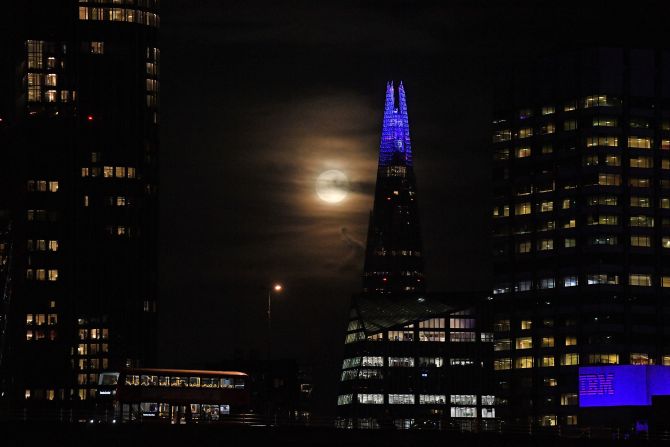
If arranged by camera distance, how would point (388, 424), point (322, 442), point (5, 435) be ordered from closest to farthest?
point (5, 435) < point (322, 442) < point (388, 424)

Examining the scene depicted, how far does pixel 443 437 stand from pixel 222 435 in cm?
1870

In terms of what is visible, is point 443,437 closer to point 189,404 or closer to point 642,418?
point 189,404

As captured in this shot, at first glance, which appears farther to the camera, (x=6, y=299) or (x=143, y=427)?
(x=6, y=299)

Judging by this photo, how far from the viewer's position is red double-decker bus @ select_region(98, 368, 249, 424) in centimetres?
16500

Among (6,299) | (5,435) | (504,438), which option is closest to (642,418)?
(504,438)

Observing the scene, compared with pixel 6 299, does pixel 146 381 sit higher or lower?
lower

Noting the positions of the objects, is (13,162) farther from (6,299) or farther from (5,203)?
(6,299)

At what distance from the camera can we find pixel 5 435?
4653 inches

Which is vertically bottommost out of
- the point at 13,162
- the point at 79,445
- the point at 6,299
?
the point at 79,445

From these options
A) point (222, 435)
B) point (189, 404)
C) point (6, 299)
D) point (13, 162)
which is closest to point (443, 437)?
point (222, 435)

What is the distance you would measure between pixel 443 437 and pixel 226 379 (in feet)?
156

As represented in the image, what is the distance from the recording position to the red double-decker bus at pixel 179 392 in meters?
165

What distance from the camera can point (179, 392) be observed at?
542 feet

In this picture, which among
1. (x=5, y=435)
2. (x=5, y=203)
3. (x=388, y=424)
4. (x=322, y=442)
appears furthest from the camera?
(x=5, y=203)
